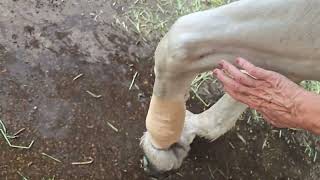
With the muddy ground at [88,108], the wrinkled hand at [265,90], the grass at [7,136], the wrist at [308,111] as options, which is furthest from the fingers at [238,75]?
the grass at [7,136]

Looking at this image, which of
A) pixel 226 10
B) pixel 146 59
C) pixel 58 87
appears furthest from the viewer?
pixel 146 59

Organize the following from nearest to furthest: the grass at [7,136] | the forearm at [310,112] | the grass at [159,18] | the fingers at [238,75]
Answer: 1. the forearm at [310,112]
2. the fingers at [238,75]
3. the grass at [7,136]
4. the grass at [159,18]

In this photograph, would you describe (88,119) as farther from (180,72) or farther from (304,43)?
(304,43)

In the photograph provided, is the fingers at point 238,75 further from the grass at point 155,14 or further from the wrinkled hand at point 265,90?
the grass at point 155,14

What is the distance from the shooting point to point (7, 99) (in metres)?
2.80

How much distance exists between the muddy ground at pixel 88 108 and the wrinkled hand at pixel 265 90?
0.84 metres

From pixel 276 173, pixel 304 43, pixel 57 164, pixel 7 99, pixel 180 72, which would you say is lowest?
pixel 276 173

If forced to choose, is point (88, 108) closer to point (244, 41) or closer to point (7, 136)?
point (7, 136)

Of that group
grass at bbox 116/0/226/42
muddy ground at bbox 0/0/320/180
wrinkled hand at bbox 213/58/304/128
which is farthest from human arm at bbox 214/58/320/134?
grass at bbox 116/0/226/42

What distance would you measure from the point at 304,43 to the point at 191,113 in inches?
38.3

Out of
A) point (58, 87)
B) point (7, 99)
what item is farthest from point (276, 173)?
point (7, 99)

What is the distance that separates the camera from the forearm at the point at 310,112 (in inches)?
73.9

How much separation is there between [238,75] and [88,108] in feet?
3.32

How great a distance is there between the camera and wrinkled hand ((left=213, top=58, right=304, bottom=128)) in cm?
195
